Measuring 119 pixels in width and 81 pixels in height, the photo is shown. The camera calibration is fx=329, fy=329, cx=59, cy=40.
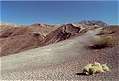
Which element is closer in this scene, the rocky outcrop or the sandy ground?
the sandy ground

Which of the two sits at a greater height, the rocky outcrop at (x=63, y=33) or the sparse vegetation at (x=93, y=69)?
the sparse vegetation at (x=93, y=69)

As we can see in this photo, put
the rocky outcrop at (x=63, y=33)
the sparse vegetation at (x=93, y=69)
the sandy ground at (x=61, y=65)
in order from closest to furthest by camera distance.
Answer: the sandy ground at (x=61, y=65)
the sparse vegetation at (x=93, y=69)
the rocky outcrop at (x=63, y=33)

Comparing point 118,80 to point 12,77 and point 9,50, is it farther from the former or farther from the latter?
point 9,50

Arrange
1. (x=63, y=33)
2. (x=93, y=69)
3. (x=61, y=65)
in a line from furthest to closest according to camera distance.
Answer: (x=63, y=33) → (x=61, y=65) → (x=93, y=69)

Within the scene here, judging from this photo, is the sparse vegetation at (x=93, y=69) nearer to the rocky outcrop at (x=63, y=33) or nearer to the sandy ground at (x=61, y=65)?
the sandy ground at (x=61, y=65)

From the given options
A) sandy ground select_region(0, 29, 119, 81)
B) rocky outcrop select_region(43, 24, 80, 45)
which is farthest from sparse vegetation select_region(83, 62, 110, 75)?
rocky outcrop select_region(43, 24, 80, 45)

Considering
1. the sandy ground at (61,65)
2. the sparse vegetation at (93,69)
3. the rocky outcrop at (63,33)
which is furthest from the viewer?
the rocky outcrop at (63,33)

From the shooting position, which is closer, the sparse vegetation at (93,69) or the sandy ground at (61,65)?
the sandy ground at (61,65)

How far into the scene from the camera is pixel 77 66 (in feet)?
76.5

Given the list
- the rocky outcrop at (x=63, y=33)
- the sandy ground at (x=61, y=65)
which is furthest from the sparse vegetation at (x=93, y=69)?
the rocky outcrop at (x=63, y=33)

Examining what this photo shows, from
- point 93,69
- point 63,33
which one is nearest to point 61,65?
point 93,69

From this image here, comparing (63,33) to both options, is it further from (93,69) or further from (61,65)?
(93,69)

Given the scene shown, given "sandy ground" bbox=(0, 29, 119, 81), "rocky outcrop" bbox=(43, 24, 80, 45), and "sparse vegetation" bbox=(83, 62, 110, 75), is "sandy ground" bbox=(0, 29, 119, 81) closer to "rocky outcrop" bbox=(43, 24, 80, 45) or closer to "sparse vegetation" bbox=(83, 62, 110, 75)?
"sparse vegetation" bbox=(83, 62, 110, 75)

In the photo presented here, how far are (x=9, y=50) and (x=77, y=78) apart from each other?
42376mm
